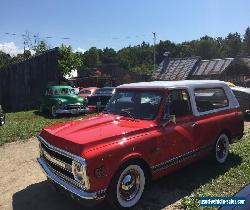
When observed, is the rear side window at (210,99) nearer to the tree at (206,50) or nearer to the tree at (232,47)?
the tree at (206,50)

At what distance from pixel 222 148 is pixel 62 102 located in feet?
40.5

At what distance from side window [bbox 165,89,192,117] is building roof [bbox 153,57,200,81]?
3699 cm

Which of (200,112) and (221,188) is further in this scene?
(200,112)

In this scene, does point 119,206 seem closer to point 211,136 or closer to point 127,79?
point 211,136

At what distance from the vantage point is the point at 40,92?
27938mm

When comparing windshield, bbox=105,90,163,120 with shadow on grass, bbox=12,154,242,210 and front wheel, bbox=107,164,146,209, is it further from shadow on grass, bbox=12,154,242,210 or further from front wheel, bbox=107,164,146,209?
shadow on grass, bbox=12,154,242,210

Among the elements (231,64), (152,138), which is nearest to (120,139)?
(152,138)

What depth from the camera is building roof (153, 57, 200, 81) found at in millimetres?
43844

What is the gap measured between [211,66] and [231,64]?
9.56ft

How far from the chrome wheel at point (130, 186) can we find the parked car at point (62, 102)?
43.7 ft

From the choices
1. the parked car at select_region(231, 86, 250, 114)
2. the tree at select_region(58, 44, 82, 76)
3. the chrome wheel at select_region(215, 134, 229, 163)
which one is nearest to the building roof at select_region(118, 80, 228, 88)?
the chrome wheel at select_region(215, 134, 229, 163)

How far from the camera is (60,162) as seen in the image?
→ 5328mm

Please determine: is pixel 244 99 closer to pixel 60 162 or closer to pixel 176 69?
pixel 60 162

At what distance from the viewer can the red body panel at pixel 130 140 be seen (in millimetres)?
4957
